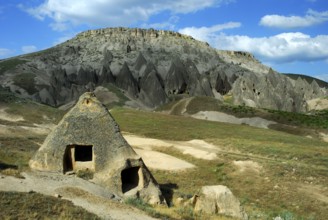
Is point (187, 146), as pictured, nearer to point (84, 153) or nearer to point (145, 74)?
point (84, 153)

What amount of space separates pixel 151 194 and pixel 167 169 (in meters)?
11.6

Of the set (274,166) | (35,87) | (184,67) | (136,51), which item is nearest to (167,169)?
(274,166)

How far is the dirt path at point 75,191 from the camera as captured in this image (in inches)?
699

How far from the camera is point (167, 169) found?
3731 centimetres

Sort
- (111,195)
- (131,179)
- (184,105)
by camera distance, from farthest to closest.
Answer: (184,105), (131,179), (111,195)

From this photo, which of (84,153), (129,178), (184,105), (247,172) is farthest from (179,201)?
(184,105)

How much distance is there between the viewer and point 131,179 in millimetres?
27359

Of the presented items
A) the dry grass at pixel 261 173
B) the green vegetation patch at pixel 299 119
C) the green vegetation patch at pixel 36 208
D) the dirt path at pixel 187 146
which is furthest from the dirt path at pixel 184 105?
the green vegetation patch at pixel 36 208

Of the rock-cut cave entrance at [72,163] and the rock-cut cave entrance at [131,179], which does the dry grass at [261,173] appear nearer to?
the rock-cut cave entrance at [131,179]

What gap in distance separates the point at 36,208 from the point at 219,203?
1094cm

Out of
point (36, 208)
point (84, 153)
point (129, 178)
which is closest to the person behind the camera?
point (36, 208)

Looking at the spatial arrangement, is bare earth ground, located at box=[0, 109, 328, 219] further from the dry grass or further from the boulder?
the boulder

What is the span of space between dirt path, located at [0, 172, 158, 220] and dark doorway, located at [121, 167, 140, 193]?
4.37 meters

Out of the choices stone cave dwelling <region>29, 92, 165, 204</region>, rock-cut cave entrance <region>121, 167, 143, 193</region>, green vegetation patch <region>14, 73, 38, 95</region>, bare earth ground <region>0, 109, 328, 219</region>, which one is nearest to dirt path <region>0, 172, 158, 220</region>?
bare earth ground <region>0, 109, 328, 219</region>
